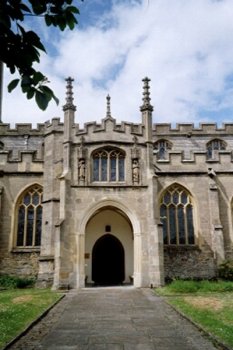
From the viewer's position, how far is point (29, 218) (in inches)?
816

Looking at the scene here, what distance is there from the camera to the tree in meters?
3.39

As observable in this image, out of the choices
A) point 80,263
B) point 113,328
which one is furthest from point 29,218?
point 113,328

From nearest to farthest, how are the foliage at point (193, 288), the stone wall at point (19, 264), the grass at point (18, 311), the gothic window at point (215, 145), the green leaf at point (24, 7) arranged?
1. the green leaf at point (24, 7)
2. the grass at point (18, 311)
3. the foliage at point (193, 288)
4. the stone wall at point (19, 264)
5. the gothic window at point (215, 145)

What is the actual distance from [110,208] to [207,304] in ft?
27.4

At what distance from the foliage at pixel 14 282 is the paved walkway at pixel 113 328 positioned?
623 cm

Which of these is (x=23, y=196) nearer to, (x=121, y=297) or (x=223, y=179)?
(x=121, y=297)

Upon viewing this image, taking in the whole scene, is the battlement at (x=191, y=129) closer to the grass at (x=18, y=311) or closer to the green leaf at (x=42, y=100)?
the grass at (x=18, y=311)

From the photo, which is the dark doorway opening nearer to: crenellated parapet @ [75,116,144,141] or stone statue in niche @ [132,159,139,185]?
stone statue in niche @ [132,159,139,185]

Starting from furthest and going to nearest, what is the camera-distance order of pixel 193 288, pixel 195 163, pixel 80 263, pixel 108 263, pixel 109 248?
pixel 195 163, pixel 109 248, pixel 108 263, pixel 80 263, pixel 193 288

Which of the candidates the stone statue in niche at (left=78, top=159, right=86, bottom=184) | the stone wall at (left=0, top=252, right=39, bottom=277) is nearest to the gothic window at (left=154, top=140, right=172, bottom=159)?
the stone statue in niche at (left=78, top=159, right=86, bottom=184)

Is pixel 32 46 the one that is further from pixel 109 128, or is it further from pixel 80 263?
pixel 109 128

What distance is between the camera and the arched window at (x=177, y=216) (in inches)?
808

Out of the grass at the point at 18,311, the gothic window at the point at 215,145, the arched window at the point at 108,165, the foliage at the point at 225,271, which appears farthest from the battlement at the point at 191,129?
the grass at the point at 18,311

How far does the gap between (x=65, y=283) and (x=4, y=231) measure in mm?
5028
